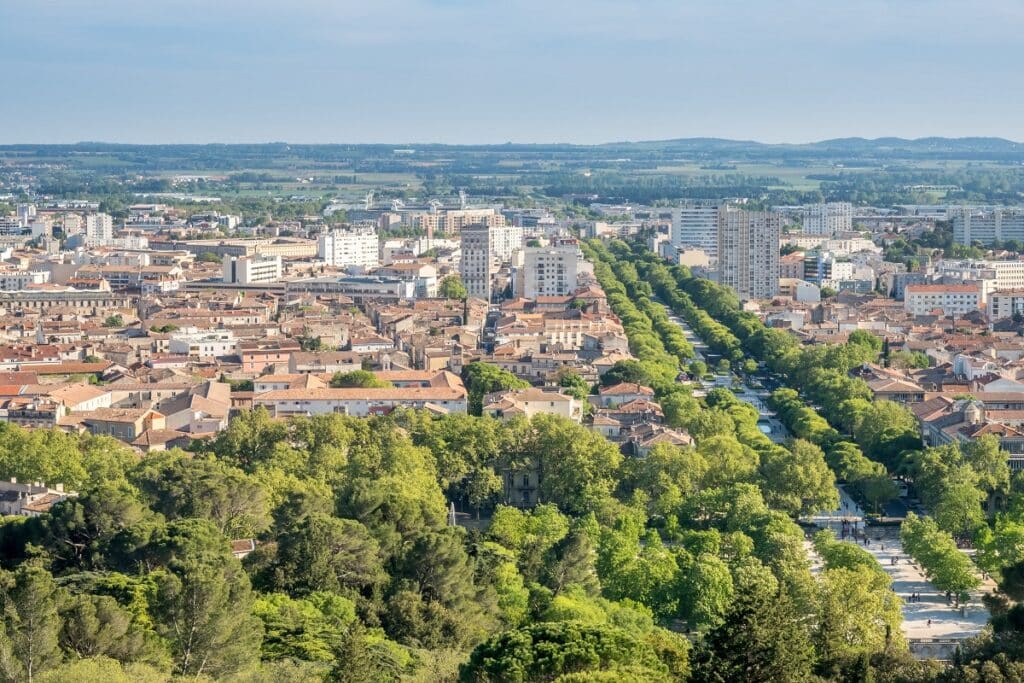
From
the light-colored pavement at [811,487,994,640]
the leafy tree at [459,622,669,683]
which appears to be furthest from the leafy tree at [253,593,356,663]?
the light-colored pavement at [811,487,994,640]

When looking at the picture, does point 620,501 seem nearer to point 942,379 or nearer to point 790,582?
point 790,582

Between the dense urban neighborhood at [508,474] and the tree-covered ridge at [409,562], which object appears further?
the dense urban neighborhood at [508,474]

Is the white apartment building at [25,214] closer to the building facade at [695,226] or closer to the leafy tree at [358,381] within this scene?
the building facade at [695,226]

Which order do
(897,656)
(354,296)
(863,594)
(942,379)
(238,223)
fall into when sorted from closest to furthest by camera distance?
(897,656) → (863,594) → (942,379) → (354,296) → (238,223)

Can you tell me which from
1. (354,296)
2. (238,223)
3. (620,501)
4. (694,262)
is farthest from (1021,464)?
(238,223)

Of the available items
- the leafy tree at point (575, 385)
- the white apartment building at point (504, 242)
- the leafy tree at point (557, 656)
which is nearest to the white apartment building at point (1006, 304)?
the white apartment building at point (504, 242)

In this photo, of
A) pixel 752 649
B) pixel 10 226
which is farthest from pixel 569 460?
pixel 10 226
